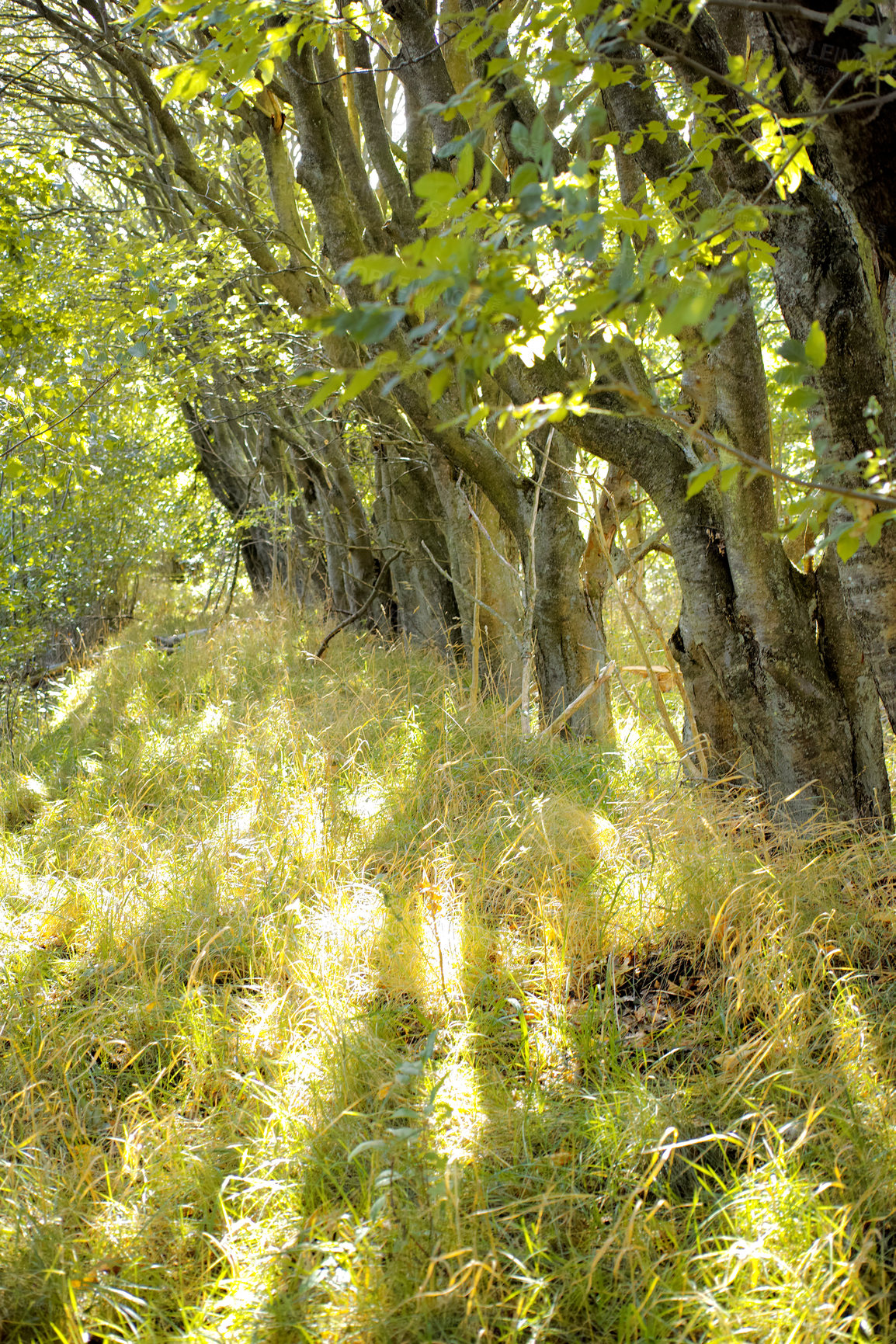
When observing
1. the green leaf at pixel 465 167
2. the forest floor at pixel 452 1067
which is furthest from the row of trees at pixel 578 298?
the forest floor at pixel 452 1067

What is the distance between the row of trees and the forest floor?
2.87 ft

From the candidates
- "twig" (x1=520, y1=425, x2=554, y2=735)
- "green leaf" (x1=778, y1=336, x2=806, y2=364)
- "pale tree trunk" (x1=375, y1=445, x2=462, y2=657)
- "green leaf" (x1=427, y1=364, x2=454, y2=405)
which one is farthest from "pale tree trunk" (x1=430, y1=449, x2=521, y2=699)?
"green leaf" (x1=427, y1=364, x2=454, y2=405)

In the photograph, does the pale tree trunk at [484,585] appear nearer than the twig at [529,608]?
No

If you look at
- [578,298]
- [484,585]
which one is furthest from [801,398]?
[484,585]

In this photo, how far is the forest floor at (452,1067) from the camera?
73.0 inches

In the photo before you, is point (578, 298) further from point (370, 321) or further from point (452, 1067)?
point (452, 1067)

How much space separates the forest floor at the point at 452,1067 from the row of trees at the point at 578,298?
876 millimetres

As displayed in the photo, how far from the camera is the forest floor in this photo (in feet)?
6.08

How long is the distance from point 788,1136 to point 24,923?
9.38 ft

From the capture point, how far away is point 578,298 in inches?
57.5

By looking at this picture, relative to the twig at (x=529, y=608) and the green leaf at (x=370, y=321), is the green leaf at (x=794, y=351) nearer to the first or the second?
the green leaf at (x=370, y=321)

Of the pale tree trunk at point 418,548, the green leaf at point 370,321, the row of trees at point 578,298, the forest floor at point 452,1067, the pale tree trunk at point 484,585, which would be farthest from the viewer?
the pale tree trunk at point 418,548

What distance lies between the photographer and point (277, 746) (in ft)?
16.6

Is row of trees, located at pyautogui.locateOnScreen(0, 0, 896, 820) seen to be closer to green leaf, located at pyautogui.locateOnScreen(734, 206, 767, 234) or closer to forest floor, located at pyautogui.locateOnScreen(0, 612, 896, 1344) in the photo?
green leaf, located at pyautogui.locateOnScreen(734, 206, 767, 234)
